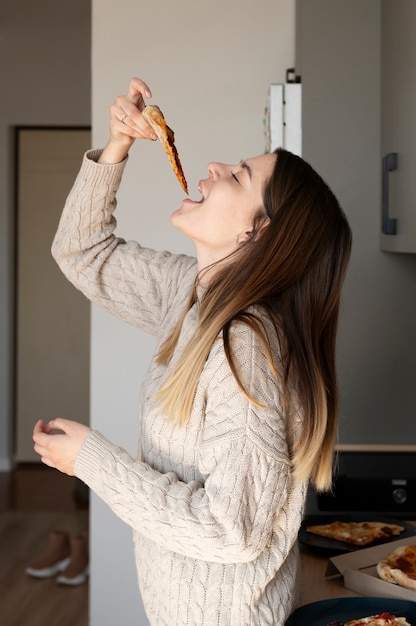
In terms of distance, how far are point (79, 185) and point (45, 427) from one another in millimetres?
545

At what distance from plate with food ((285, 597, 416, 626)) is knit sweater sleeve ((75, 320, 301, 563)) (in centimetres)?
26

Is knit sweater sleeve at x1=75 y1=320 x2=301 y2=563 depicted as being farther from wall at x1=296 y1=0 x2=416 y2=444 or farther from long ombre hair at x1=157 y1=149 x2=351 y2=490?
wall at x1=296 y1=0 x2=416 y2=444

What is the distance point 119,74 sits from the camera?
3199mm

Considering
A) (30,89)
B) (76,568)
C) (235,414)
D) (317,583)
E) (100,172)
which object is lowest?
(76,568)

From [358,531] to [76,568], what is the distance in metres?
2.56

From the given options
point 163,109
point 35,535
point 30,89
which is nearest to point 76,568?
point 35,535

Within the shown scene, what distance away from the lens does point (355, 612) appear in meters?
1.53

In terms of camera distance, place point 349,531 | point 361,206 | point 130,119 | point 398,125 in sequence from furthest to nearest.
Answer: point 361,206, point 398,125, point 349,531, point 130,119

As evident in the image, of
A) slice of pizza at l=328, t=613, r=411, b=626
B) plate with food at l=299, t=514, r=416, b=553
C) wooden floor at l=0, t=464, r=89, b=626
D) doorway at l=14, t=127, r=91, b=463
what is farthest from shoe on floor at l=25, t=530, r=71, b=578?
slice of pizza at l=328, t=613, r=411, b=626

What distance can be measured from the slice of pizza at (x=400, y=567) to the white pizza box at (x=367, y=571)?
13mm

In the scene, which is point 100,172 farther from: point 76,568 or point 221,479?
point 76,568

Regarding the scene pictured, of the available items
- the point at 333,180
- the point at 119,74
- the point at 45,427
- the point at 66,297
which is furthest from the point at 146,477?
the point at 66,297

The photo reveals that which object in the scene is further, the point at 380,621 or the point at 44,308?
the point at 44,308

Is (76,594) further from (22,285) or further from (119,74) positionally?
(22,285)
